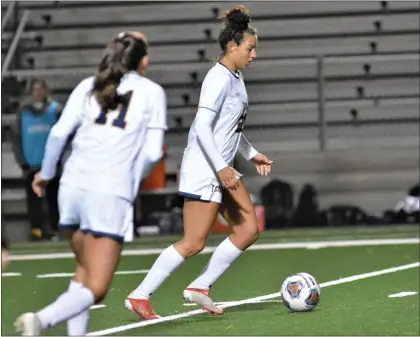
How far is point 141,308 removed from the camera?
8.48m

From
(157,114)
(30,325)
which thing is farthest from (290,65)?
(30,325)

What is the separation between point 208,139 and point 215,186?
0.43 metres

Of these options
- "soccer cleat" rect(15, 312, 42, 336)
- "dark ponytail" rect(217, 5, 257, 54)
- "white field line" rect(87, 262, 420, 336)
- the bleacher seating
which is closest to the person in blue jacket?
the bleacher seating

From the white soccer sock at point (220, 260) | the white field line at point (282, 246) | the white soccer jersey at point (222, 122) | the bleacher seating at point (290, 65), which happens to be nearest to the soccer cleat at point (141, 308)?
the white soccer sock at point (220, 260)

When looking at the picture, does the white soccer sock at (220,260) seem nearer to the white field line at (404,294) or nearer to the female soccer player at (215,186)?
the female soccer player at (215,186)

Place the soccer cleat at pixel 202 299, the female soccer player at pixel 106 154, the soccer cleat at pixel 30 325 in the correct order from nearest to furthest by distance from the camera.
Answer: the soccer cleat at pixel 30 325, the female soccer player at pixel 106 154, the soccer cleat at pixel 202 299

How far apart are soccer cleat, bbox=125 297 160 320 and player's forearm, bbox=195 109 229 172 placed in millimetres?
982

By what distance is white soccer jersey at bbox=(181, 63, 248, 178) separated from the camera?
8.57m

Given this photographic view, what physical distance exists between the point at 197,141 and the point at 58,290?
3.02 metres

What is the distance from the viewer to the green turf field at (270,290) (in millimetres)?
8086

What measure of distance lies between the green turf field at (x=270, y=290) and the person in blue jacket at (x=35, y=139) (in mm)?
1066

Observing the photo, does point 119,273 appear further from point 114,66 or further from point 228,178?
point 114,66

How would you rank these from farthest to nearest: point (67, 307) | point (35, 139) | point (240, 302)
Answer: point (35, 139)
point (240, 302)
point (67, 307)

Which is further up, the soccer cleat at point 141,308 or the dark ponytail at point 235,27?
the dark ponytail at point 235,27
